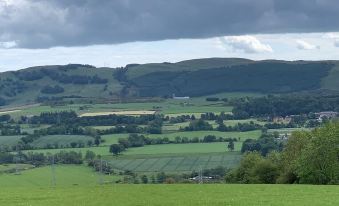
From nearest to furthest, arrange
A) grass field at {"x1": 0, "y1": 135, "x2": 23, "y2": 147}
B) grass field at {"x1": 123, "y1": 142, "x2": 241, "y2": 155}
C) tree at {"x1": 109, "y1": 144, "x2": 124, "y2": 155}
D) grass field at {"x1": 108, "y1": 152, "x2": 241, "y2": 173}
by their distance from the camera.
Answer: grass field at {"x1": 108, "y1": 152, "x2": 241, "y2": 173}
grass field at {"x1": 123, "y1": 142, "x2": 241, "y2": 155}
tree at {"x1": 109, "y1": 144, "x2": 124, "y2": 155}
grass field at {"x1": 0, "y1": 135, "x2": 23, "y2": 147}

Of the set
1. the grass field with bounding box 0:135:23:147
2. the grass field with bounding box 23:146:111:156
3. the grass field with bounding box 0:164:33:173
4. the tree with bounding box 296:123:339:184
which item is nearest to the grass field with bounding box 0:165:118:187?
the grass field with bounding box 0:164:33:173

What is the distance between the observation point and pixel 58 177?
356 ft

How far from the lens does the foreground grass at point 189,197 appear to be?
39.9 meters

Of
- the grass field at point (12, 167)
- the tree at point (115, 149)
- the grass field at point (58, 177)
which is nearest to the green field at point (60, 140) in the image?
the tree at point (115, 149)

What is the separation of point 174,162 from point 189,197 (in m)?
80.6

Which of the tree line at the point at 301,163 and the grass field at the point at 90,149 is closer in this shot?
the tree line at the point at 301,163

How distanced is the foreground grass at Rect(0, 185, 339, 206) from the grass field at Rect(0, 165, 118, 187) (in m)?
47.3

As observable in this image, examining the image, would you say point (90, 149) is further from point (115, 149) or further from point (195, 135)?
point (195, 135)

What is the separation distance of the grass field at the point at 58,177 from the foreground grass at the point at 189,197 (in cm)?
4727

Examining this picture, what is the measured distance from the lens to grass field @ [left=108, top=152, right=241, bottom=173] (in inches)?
4651

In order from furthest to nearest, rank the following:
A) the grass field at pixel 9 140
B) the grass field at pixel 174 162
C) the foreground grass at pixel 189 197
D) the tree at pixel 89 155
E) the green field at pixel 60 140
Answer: the grass field at pixel 9 140
the green field at pixel 60 140
the tree at pixel 89 155
the grass field at pixel 174 162
the foreground grass at pixel 189 197

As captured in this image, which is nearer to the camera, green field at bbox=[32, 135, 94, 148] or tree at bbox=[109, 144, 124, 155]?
tree at bbox=[109, 144, 124, 155]

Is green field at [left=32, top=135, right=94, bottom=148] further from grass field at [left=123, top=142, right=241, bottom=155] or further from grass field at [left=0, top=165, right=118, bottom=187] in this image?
grass field at [left=0, top=165, right=118, bottom=187]

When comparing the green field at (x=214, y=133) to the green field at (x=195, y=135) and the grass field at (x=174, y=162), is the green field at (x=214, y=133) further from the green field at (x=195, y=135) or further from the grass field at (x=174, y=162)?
the grass field at (x=174, y=162)
